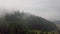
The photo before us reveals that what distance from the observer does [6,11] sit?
4.95 feet

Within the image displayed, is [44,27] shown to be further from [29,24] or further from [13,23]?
[13,23]

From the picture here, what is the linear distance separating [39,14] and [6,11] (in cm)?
46

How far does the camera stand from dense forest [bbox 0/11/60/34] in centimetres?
149

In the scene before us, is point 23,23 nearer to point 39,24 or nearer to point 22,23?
point 22,23

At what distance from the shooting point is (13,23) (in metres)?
1.50

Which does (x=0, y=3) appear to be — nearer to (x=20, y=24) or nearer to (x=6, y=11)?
(x=6, y=11)

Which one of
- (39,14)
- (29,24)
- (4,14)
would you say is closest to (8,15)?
(4,14)

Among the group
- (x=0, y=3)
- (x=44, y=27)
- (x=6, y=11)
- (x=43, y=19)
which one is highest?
(x=0, y=3)

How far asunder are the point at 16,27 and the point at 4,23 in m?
0.18

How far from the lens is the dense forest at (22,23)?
1.49 m

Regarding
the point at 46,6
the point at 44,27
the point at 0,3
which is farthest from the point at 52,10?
the point at 0,3

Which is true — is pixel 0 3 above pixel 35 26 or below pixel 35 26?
above

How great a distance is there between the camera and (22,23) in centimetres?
151

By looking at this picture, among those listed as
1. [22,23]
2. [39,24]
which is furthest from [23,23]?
[39,24]
